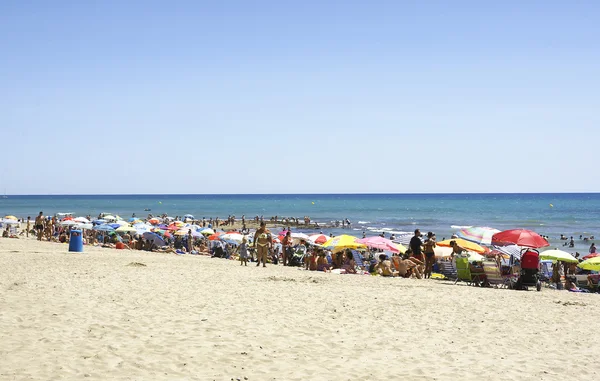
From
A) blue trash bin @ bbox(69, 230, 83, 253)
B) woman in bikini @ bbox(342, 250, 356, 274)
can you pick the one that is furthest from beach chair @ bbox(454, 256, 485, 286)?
blue trash bin @ bbox(69, 230, 83, 253)

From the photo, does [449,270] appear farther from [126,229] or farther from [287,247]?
[126,229]

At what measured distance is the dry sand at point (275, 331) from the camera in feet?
19.6

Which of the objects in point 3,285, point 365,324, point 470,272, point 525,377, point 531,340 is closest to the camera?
point 525,377

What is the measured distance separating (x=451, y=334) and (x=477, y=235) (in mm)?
11168

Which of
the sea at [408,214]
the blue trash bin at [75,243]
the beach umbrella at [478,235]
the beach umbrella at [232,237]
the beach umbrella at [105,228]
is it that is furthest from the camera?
the sea at [408,214]

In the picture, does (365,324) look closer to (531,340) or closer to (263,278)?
(531,340)

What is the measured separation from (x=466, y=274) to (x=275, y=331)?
8564 millimetres

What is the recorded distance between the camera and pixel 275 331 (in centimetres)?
764

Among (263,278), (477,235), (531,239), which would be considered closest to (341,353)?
(263,278)

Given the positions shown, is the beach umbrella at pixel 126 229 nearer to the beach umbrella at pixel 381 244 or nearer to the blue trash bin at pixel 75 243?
the blue trash bin at pixel 75 243

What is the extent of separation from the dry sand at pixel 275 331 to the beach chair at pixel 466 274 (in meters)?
2.32

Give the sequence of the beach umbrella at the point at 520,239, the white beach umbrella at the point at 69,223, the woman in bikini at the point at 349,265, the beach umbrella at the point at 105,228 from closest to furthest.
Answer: the beach umbrella at the point at 520,239 → the woman in bikini at the point at 349,265 → the beach umbrella at the point at 105,228 → the white beach umbrella at the point at 69,223

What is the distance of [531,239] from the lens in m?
15.7

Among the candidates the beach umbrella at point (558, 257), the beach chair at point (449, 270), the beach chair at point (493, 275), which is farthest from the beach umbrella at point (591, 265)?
the beach chair at point (449, 270)
